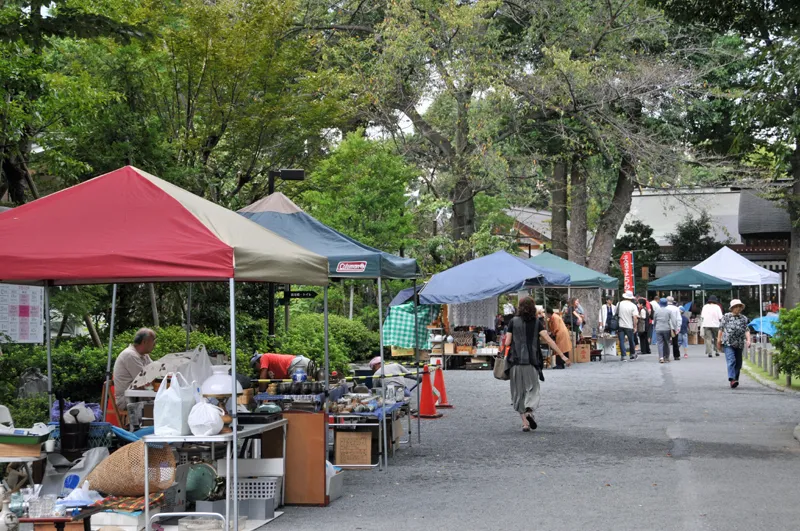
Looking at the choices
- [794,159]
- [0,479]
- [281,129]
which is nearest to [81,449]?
[0,479]

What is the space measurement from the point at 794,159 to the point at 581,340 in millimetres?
12811

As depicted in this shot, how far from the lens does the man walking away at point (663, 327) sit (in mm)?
28250

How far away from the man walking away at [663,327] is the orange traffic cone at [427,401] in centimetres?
1340

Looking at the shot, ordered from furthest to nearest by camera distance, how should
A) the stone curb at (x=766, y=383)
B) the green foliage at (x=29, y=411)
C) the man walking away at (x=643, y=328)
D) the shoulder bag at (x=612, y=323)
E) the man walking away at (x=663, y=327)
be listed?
the man walking away at (x=643, y=328) → the shoulder bag at (x=612, y=323) → the man walking away at (x=663, y=327) → the stone curb at (x=766, y=383) → the green foliage at (x=29, y=411)

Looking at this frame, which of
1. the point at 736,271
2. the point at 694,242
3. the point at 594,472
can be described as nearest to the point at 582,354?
the point at 736,271

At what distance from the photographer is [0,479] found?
877 centimetres

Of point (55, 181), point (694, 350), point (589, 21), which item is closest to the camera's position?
point (55, 181)

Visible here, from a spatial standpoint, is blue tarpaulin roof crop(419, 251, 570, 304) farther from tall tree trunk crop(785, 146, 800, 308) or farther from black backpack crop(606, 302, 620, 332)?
tall tree trunk crop(785, 146, 800, 308)

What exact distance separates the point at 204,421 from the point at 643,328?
27583 mm

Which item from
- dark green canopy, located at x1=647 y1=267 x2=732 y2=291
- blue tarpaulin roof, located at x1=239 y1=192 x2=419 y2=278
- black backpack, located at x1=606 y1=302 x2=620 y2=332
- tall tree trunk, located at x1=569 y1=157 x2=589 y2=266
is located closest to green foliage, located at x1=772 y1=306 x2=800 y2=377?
blue tarpaulin roof, located at x1=239 y1=192 x2=419 y2=278

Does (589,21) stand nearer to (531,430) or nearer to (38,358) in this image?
(531,430)

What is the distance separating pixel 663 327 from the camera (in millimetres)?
28688

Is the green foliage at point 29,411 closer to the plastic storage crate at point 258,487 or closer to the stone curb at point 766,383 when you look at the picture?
the plastic storage crate at point 258,487

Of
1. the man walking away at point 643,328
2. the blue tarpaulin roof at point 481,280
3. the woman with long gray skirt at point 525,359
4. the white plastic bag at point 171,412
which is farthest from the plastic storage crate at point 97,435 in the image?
the man walking away at point 643,328
